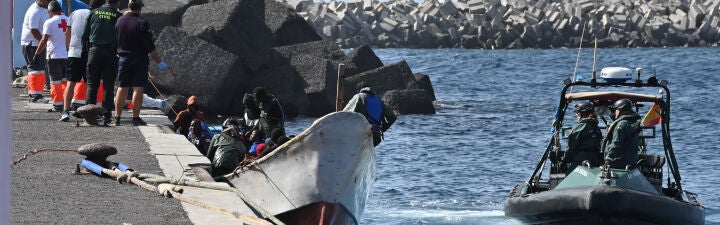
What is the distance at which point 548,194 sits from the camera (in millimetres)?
12703

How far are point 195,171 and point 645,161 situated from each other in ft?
16.8

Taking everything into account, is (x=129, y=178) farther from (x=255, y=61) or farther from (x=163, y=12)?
(x=163, y=12)

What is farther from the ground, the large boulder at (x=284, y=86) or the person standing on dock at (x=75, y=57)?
the person standing on dock at (x=75, y=57)

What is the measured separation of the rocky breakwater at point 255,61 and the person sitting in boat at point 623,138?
1250 centimetres

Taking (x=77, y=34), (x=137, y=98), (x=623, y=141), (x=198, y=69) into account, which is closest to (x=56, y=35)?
(x=77, y=34)

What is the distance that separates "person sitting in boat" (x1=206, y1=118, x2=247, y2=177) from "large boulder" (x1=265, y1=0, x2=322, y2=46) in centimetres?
2031

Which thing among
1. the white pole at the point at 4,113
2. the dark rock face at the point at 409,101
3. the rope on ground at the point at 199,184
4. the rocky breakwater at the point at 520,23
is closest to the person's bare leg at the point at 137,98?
the rope on ground at the point at 199,184

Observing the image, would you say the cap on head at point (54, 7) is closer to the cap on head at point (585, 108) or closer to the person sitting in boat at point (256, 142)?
the person sitting in boat at point (256, 142)

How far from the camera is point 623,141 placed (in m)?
12.8

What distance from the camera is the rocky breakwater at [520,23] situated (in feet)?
284

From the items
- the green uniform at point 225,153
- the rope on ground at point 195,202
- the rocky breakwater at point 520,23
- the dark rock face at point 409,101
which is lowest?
the rocky breakwater at point 520,23

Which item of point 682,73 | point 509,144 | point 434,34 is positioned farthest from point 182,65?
point 434,34

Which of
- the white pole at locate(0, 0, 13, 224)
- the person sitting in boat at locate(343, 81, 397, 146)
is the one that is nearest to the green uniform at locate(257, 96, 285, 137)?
the person sitting in boat at locate(343, 81, 397, 146)

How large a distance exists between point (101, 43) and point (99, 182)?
15.0 feet
